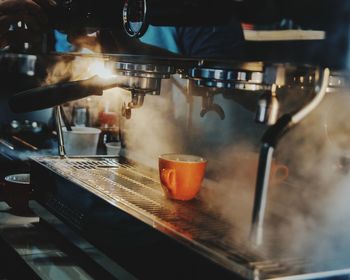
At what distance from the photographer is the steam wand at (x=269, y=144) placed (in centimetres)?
80

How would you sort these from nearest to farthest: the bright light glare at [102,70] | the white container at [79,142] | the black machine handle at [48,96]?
the black machine handle at [48,96], the bright light glare at [102,70], the white container at [79,142]

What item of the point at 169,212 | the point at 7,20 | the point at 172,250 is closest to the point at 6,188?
the point at 7,20

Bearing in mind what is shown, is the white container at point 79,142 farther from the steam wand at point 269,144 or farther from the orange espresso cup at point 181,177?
the steam wand at point 269,144

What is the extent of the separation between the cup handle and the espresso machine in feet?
0.12

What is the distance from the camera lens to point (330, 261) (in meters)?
0.92

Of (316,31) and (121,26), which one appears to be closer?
(316,31)

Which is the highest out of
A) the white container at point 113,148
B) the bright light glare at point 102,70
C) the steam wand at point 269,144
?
the bright light glare at point 102,70

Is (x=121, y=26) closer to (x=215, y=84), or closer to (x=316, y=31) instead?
(x=215, y=84)

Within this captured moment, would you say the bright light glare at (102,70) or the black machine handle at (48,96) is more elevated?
the bright light glare at (102,70)

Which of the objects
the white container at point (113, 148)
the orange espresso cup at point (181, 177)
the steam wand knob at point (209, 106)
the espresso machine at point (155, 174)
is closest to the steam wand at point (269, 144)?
the espresso machine at point (155, 174)

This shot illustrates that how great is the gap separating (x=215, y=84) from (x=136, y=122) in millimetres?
1027

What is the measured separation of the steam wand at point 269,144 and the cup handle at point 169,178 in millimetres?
446

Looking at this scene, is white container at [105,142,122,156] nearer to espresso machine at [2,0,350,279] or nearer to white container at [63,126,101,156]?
white container at [63,126,101,156]

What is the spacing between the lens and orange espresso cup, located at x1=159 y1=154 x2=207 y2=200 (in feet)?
4.08
